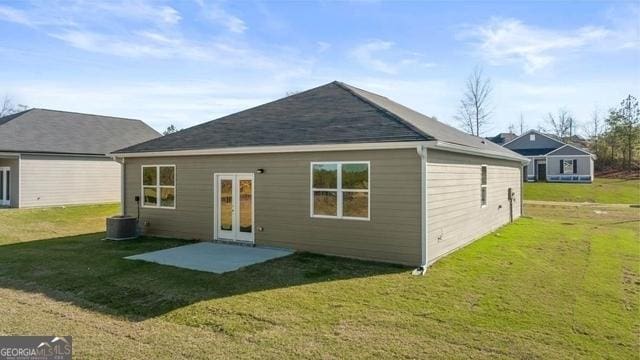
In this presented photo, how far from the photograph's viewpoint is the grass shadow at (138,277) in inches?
251

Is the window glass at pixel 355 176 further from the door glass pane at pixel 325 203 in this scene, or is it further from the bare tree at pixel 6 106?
the bare tree at pixel 6 106

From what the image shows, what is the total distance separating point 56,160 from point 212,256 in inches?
635

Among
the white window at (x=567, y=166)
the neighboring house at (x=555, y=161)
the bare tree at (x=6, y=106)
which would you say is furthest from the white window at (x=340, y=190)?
the bare tree at (x=6, y=106)

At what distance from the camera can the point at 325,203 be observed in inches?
379

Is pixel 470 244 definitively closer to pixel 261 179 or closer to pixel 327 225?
pixel 327 225

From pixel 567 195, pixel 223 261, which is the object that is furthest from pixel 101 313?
pixel 567 195

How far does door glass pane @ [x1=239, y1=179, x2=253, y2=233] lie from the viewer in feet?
35.6

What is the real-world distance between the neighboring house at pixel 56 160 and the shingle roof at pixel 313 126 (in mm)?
10572

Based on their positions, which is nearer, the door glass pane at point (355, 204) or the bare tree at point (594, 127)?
the door glass pane at point (355, 204)

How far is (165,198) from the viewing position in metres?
12.5

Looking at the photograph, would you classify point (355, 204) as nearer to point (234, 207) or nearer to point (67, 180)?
point (234, 207)

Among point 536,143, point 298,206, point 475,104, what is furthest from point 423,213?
point 475,104

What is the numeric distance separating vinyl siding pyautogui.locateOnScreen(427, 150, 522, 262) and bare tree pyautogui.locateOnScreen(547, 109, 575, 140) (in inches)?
2132

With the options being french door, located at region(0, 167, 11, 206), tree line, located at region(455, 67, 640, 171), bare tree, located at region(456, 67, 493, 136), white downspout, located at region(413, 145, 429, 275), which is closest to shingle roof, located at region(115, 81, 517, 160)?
white downspout, located at region(413, 145, 429, 275)
